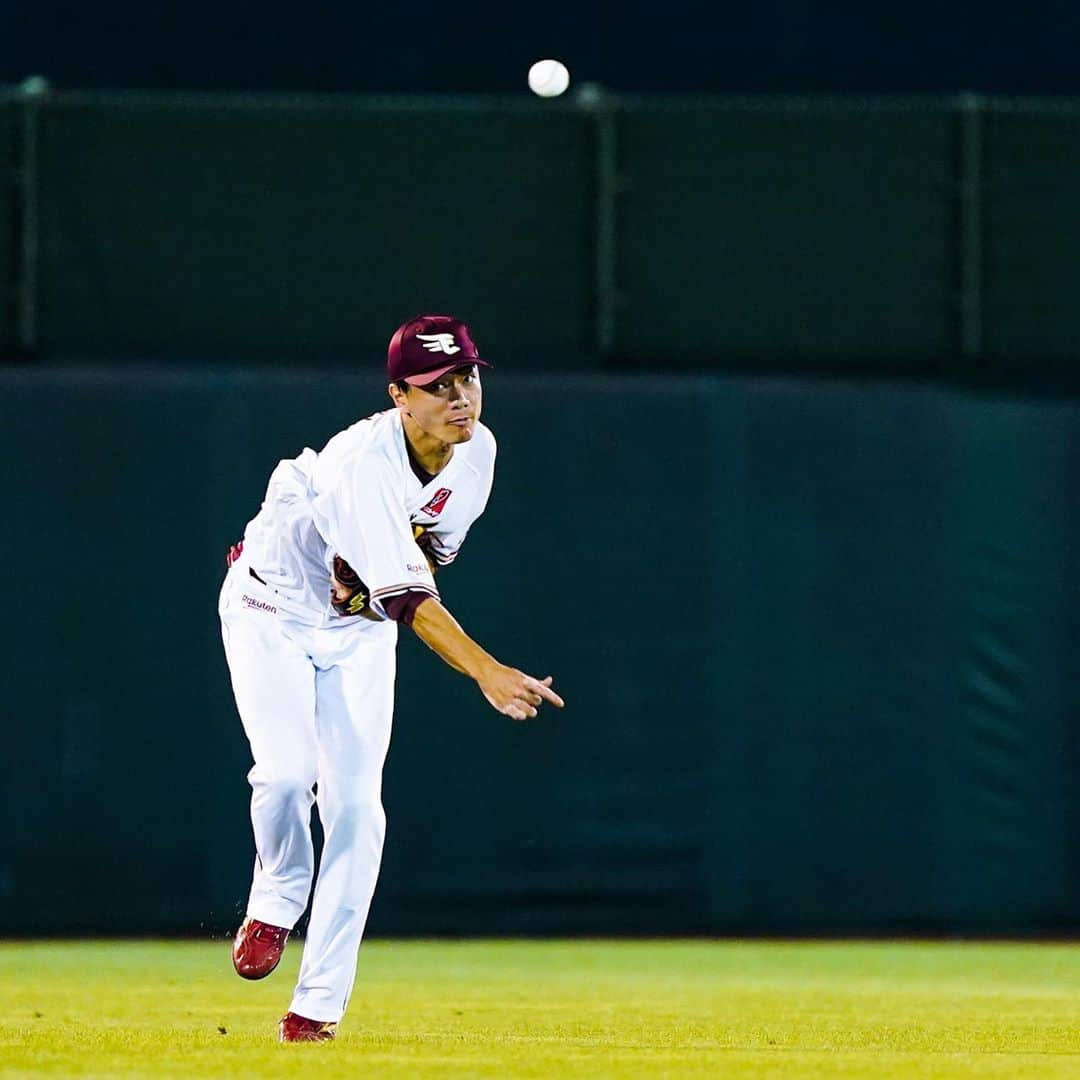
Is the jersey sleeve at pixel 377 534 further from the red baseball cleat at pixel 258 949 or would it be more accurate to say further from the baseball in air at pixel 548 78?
the baseball in air at pixel 548 78

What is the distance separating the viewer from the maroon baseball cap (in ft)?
21.2

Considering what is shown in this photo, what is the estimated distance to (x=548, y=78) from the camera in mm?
12375

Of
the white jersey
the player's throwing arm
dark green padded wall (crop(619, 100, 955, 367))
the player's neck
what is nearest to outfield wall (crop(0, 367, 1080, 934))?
dark green padded wall (crop(619, 100, 955, 367))

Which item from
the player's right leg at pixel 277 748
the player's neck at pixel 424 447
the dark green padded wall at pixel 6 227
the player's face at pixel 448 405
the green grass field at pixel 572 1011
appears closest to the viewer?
the green grass field at pixel 572 1011

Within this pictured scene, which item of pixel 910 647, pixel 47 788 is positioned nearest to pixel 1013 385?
pixel 910 647

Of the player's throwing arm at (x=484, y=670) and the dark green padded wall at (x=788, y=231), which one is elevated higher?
the dark green padded wall at (x=788, y=231)

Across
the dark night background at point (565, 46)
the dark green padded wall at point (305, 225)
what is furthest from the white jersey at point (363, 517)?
the dark night background at point (565, 46)

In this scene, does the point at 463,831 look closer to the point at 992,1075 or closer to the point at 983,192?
the point at 983,192

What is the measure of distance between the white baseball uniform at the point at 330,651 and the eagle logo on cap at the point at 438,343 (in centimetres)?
28

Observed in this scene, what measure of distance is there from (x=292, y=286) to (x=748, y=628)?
288cm

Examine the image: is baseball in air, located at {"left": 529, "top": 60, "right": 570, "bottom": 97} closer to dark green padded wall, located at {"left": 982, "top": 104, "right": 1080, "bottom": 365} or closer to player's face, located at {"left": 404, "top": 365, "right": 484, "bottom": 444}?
dark green padded wall, located at {"left": 982, "top": 104, "right": 1080, "bottom": 365}

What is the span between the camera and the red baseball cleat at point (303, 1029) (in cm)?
657

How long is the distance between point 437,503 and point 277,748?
81 centimetres

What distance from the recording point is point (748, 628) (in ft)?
38.3
